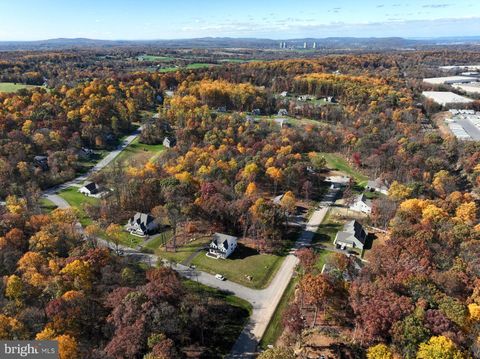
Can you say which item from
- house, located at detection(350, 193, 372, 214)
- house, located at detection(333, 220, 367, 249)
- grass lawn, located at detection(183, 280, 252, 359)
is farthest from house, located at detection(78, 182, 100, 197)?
house, located at detection(350, 193, 372, 214)

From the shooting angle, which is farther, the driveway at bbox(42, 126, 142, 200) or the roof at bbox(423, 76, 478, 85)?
the roof at bbox(423, 76, 478, 85)

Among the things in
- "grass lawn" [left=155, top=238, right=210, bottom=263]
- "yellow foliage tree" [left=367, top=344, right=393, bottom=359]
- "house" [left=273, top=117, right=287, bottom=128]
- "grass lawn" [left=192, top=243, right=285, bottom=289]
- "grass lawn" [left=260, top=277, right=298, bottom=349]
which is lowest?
"grass lawn" [left=260, top=277, right=298, bottom=349]

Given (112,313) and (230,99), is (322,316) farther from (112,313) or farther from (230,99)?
(230,99)

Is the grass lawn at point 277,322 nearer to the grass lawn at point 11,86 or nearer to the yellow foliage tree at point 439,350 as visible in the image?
the yellow foliage tree at point 439,350

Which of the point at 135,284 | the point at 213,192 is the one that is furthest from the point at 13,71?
the point at 135,284

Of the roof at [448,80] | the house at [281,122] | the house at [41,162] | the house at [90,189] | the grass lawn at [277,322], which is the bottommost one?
the grass lawn at [277,322]

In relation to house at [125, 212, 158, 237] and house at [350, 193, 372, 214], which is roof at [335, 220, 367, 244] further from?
house at [125, 212, 158, 237]

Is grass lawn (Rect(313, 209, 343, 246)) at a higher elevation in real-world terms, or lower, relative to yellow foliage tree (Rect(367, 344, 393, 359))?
lower

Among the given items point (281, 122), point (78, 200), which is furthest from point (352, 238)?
point (281, 122)

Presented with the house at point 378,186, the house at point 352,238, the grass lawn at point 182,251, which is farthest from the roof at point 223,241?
the house at point 378,186
